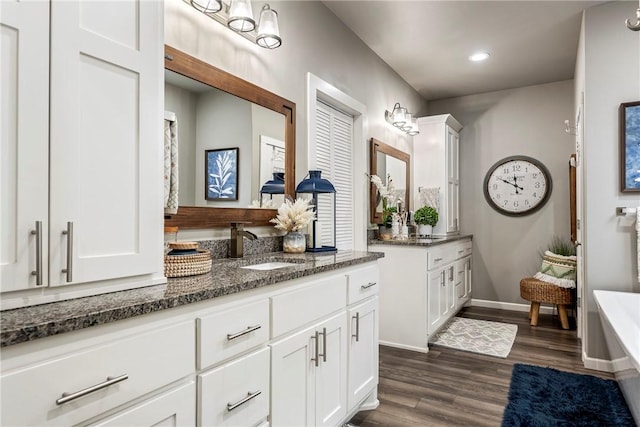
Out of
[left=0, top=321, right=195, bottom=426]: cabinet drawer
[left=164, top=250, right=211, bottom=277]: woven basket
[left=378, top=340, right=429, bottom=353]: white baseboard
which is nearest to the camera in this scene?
[left=0, top=321, right=195, bottom=426]: cabinet drawer

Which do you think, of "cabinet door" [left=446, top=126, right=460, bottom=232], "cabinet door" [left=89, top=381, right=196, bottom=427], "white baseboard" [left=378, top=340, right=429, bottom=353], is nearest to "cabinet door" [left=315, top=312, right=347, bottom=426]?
"cabinet door" [left=89, top=381, right=196, bottom=427]

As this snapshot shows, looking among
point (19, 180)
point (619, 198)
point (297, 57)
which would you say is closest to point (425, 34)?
point (297, 57)

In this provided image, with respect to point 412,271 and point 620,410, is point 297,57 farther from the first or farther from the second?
point 620,410

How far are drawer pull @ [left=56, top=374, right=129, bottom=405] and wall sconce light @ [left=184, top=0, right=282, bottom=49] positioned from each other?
1.64 metres

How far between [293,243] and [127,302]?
141 centimetres

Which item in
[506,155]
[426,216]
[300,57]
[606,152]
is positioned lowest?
[426,216]

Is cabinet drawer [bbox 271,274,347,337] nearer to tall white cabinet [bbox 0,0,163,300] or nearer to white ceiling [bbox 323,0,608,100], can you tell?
tall white cabinet [bbox 0,0,163,300]

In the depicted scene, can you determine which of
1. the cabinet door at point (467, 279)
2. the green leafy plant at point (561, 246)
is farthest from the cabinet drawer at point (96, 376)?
the green leafy plant at point (561, 246)

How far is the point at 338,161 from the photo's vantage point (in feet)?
11.1

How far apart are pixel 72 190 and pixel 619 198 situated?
3.41 metres

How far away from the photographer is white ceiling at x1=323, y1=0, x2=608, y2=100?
119 inches

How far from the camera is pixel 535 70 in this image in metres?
4.33

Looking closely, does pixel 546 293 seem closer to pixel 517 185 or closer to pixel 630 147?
pixel 517 185

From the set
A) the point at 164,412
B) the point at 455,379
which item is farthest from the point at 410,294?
the point at 164,412
